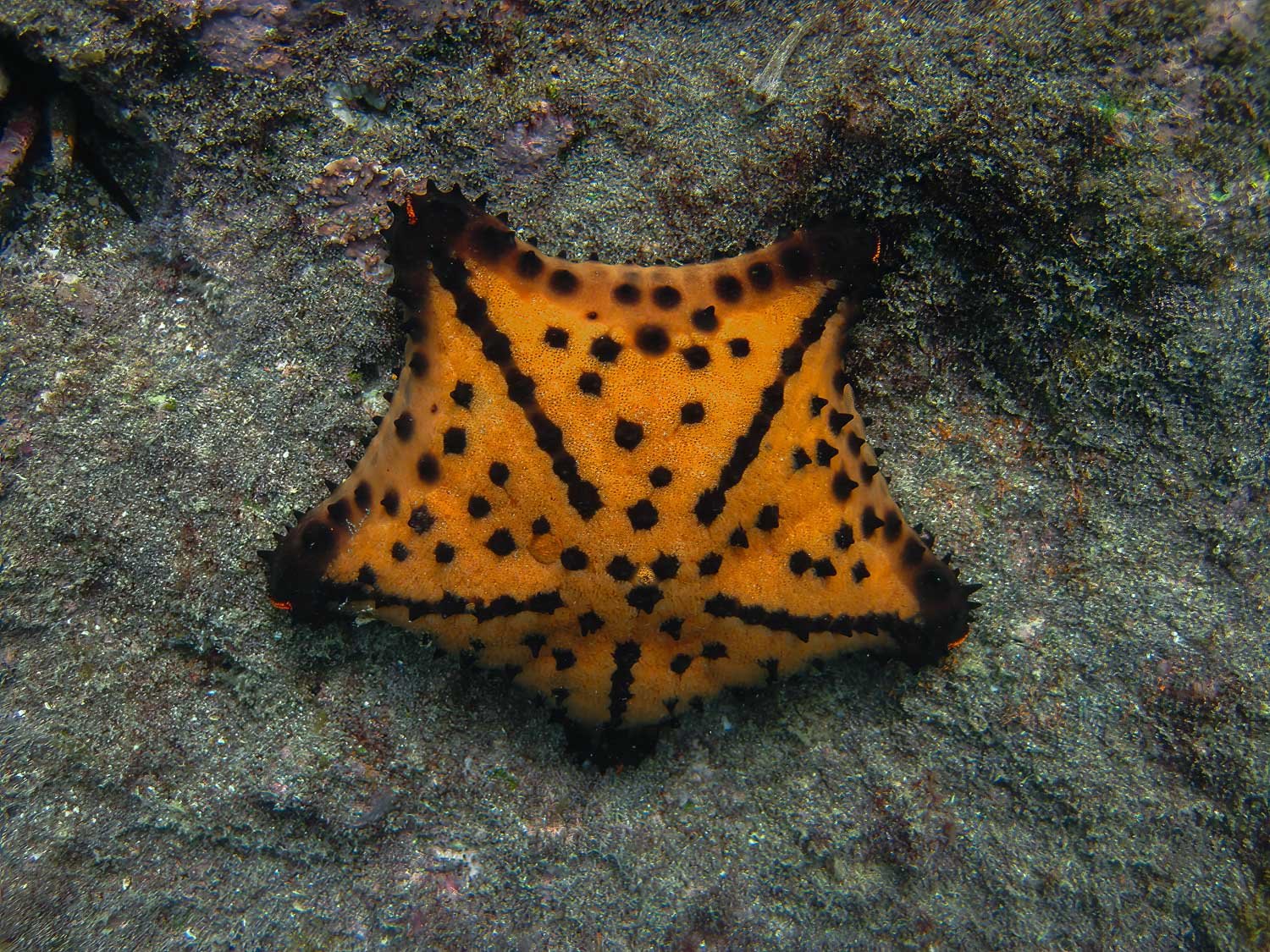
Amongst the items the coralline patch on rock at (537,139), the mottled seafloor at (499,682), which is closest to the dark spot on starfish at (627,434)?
the mottled seafloor at (499,682)

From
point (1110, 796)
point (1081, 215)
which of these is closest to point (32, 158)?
point (1081, 215)

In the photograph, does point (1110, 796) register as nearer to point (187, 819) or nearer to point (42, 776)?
point (187, 819)

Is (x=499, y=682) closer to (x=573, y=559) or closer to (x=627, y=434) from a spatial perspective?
(x=573, y=559)

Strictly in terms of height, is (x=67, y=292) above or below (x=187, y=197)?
below

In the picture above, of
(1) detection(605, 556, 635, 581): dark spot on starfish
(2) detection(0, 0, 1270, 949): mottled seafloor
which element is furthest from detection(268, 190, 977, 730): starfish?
(2) detection(0, 0, 1270, 949): mottled seafloor

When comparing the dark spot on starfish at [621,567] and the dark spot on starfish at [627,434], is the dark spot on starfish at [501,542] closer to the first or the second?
the dark spot on starfish at [621,567]

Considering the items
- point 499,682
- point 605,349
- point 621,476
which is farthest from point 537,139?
point 499,682

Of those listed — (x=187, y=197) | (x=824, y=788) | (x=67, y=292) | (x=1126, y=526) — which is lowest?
(x=824, y=788)
